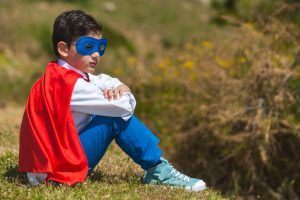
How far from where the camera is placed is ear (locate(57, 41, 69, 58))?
13.8 feet

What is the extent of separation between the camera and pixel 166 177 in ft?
14.7

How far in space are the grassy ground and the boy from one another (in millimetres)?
111

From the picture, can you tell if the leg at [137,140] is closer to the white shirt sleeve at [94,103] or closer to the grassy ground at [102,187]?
the white shirt sleeve at [94,103]

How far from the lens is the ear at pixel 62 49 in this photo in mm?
4211

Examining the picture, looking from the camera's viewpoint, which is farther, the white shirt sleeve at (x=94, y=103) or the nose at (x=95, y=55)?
the nose at (x=95, y=55)

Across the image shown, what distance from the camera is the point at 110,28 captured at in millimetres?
16312

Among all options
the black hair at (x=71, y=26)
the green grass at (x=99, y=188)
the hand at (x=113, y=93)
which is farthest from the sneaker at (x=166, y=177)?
the black hair at (x=71, y=26)

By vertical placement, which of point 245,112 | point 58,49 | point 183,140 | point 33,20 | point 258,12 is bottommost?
point 33,20

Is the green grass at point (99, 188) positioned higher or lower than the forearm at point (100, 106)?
lower

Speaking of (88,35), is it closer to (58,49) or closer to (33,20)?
(58,49)

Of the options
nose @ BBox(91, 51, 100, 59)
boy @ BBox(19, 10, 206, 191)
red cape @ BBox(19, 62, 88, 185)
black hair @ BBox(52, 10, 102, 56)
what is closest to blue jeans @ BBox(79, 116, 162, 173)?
boy @ BBox(19, 10, 206, 191)

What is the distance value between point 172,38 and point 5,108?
31.7 ft

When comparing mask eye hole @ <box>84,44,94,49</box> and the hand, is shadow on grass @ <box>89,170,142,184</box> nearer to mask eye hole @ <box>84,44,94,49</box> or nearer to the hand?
the hand

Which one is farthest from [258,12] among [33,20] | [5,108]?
[33,20]
